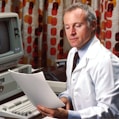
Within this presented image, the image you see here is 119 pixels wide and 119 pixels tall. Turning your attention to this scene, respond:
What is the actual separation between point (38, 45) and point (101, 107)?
55.9 inches

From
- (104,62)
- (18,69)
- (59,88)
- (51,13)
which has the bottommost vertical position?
(59,88)

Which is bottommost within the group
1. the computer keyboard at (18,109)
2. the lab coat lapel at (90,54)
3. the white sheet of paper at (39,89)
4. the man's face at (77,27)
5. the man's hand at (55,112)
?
the computer keyboard at (18,109)

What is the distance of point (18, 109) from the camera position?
5.57 feet

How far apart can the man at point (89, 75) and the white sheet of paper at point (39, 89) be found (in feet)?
0.11

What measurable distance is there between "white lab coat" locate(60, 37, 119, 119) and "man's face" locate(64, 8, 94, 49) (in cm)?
7

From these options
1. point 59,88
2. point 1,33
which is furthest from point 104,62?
point 1,33

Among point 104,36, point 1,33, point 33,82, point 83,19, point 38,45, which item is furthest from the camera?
point 38,45

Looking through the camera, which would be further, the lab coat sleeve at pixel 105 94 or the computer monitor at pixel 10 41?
the computer monitor at pixel 10 41

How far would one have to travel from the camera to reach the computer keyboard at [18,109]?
5.32 feet

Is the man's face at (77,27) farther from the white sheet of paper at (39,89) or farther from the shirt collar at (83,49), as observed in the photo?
the white sheet of paper at (39,89)

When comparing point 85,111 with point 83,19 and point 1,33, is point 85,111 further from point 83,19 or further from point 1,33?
point 1,33

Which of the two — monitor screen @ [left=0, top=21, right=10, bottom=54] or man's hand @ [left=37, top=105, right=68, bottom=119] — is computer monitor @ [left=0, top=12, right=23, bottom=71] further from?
man's hand @ [left=37, top=105, right=68, bottom=119]

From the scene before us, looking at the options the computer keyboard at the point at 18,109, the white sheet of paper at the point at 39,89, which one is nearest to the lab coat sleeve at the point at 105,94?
the white sheet of paper at the point at 39,89

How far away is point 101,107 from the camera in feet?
4.87
